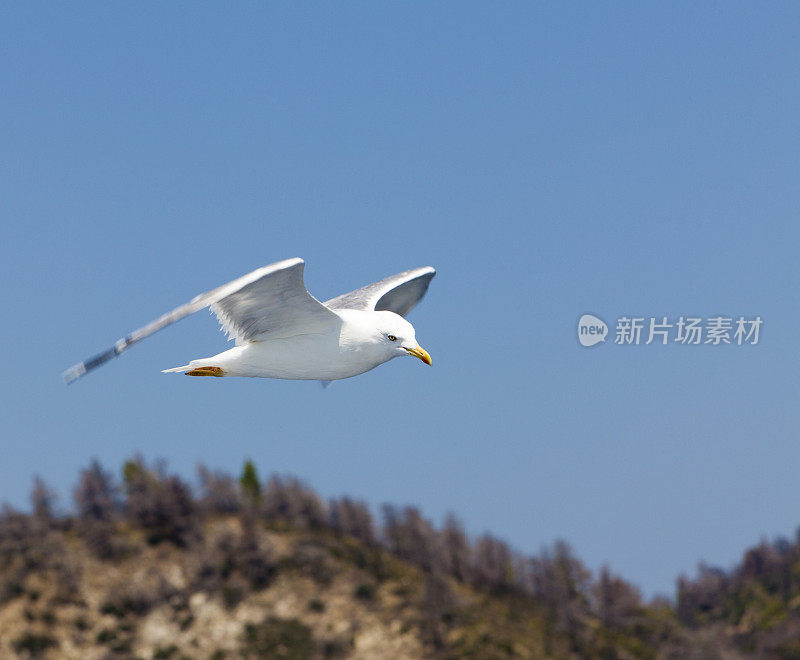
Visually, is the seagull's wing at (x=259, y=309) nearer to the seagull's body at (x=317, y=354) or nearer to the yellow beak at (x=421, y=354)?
the seagull's body at (x=317, y=354)

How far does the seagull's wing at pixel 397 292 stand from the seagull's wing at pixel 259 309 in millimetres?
2603

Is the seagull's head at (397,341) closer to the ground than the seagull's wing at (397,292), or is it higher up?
closer to the ground

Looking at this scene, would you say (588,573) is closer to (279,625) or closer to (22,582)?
(279,625)

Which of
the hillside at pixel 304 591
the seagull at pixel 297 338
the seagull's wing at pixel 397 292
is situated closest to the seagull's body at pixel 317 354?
the seagull at pixel 297 338

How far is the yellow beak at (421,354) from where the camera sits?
520 inches

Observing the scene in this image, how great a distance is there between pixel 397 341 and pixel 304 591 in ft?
108

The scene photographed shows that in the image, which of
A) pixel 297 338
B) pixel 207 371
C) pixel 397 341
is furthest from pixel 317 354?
pixel 207 371

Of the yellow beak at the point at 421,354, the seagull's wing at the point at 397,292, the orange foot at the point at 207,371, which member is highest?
the seagull's wing at the point at 397,292

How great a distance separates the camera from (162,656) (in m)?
40.7

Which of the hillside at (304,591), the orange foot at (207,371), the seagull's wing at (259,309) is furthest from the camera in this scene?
the hillside at (304,591)

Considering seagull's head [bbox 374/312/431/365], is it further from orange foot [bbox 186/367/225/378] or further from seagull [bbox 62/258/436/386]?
orange foot [bbox 186/367/225/378]

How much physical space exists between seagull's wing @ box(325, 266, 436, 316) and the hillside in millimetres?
26013

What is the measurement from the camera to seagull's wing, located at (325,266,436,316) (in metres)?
15.9

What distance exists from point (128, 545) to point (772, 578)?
29.8 metres
